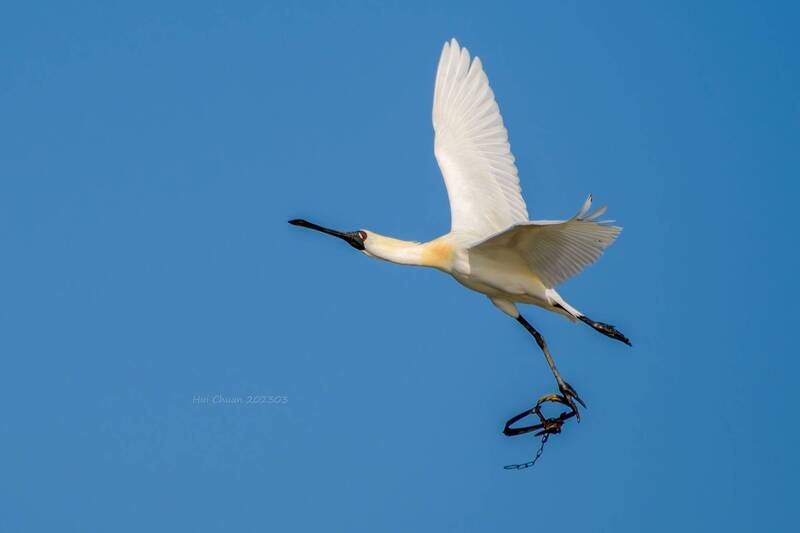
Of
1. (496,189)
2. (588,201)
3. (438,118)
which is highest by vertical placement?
(438,118)

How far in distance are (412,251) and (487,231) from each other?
1.11 m

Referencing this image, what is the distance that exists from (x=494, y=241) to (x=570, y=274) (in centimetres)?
91

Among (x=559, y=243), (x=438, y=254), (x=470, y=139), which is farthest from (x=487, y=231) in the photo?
(x=559, y=243)

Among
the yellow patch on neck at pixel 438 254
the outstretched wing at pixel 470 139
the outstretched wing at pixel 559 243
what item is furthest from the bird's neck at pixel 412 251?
the outstretched wing at pixel 470 139

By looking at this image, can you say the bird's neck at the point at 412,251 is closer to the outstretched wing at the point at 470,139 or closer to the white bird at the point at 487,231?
the white bird at the point at 487,231

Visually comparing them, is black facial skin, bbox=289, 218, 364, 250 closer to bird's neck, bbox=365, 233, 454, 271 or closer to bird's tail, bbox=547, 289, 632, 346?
bird's neck, bbox=365, 233, 454, 271

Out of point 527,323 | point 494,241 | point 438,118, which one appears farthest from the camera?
point 438,118

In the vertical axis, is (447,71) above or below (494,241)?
above

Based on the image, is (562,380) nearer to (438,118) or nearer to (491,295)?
(491,295)

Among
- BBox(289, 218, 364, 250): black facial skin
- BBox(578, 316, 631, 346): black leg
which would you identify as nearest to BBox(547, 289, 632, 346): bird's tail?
BBox(578, 316, 631, 346): black leg

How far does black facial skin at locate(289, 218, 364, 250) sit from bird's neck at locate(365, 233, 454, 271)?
0.42 feet

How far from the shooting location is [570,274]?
14.4m

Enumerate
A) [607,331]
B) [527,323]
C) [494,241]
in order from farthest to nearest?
[527,323] → [607,331] → [494,241]

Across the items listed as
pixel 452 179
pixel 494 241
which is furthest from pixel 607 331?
pixel 452 179
